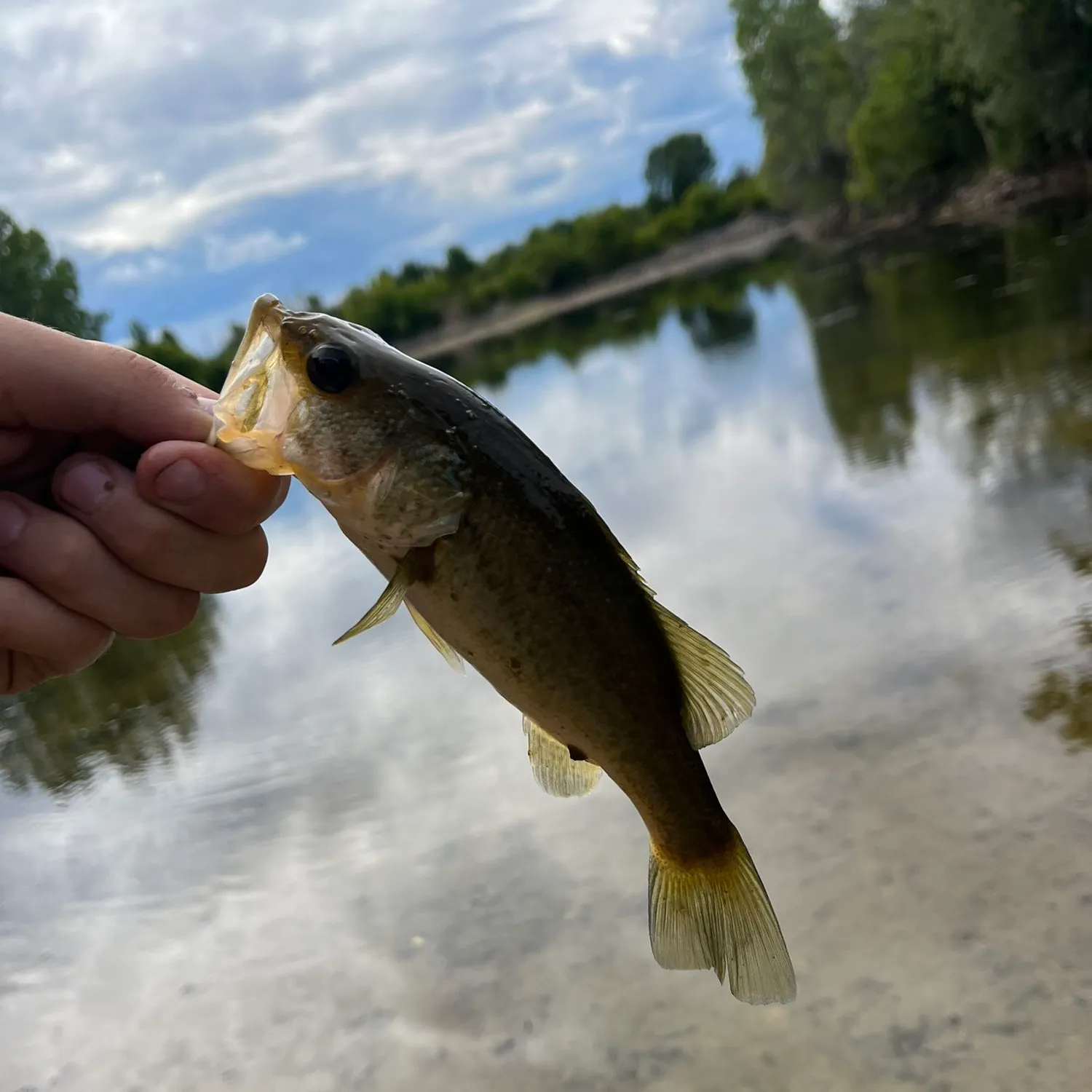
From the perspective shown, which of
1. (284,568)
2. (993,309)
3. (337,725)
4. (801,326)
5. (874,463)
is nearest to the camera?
(337,725)

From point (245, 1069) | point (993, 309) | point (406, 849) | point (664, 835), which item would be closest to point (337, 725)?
point (406, 849)

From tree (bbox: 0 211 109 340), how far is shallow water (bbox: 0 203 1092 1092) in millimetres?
5608

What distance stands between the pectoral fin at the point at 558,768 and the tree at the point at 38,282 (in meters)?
12.7

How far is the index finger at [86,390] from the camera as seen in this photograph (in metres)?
2.05

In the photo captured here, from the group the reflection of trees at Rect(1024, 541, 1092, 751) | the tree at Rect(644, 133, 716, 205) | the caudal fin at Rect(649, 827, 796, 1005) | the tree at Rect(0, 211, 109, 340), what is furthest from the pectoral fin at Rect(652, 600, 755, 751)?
the tree at Rect(644, 133, 716, 205)

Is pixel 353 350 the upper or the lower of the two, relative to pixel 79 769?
upper

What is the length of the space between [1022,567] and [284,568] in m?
9.89

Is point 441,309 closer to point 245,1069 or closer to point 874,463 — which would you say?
point 874,463

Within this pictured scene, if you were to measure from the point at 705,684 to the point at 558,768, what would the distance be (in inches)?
15.7

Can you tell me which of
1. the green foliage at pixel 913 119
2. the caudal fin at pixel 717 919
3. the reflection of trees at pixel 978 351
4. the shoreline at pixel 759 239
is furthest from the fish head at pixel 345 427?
the green foliage at pixel 913 119

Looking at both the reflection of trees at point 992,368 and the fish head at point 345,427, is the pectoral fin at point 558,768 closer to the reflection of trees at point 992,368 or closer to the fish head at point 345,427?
the fish head at point 345,427

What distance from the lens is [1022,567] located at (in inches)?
257

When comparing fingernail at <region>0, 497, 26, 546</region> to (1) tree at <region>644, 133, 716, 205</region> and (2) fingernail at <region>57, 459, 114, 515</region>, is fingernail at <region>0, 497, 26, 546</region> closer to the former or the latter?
(2) fingernail at <region>57, 459, 114, 515</region>

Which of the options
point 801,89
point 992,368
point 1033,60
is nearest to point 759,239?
point 801,89
